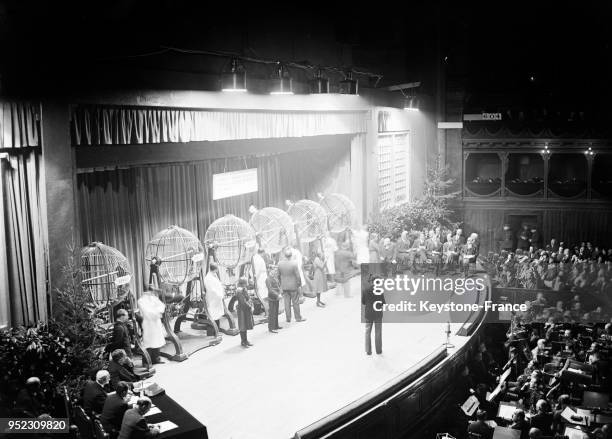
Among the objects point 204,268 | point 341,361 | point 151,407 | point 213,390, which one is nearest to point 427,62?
point 204,268

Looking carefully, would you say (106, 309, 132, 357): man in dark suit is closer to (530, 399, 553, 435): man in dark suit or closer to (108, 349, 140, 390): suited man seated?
(108, 349, 140, 390): suited man seated

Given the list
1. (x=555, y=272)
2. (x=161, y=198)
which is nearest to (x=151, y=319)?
(x=161, y=198)

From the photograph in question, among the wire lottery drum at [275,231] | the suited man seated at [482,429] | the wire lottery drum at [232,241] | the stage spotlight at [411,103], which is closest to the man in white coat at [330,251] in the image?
the wire lottery drum at [275,231]

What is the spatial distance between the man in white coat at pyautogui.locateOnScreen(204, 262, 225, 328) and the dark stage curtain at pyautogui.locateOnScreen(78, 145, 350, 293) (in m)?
2.33

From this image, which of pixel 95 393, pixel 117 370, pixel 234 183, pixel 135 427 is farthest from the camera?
pixel 234 183

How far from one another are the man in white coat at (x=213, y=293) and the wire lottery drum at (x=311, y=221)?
11.1ft

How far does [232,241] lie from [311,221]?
9.71 ft

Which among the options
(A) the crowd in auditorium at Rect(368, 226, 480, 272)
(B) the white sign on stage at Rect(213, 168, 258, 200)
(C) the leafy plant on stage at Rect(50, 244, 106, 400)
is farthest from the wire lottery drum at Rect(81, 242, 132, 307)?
(A) the crowd in auditorium at Rect(368, 226, 480, 272)

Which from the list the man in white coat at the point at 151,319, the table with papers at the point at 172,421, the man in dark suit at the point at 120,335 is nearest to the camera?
the table with papers at the point at 172,421

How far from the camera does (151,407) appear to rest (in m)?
7.73

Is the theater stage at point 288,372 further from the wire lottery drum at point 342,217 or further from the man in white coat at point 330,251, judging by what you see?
the wire lottery drum at point 342,217

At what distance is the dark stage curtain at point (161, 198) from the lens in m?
12.2

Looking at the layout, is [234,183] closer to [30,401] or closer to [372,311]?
[372,311]

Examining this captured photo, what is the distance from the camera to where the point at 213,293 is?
37.7 ft
